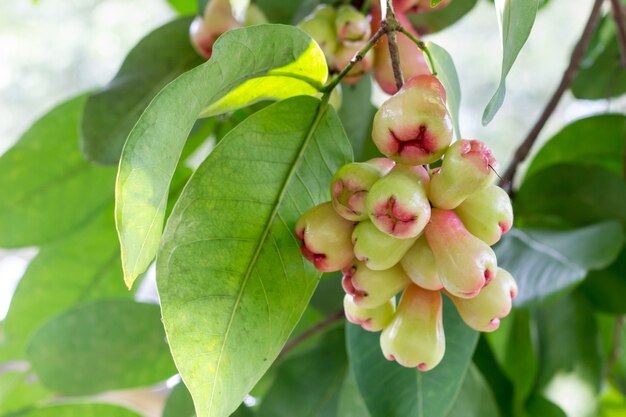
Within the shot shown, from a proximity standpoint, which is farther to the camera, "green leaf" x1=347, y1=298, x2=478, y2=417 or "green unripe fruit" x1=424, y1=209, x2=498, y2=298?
"green leaf" x1=347, y1=298, x2=478, y2=417

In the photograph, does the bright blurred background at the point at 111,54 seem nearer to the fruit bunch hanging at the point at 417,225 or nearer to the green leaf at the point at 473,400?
the green leaf at the point at 473,400

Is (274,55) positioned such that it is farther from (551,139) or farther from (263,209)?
(551,139)

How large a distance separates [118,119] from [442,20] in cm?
33

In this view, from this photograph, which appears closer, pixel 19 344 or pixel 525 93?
pixel 19 344

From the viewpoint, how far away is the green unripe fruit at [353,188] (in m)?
0.48

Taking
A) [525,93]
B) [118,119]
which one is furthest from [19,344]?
[525,93]

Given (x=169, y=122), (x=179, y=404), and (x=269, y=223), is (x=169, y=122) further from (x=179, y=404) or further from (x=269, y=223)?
(x=179, y=404)

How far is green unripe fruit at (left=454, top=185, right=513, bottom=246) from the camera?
1.60 ft

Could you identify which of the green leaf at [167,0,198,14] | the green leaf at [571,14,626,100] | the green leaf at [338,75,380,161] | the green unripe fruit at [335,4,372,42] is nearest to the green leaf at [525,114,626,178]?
the green leaf at [571,14,626,100]

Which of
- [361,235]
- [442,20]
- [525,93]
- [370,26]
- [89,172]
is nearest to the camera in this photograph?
[361,235]

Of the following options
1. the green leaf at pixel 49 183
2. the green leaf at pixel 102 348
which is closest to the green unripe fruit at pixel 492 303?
the green leaf at pixel 102 348

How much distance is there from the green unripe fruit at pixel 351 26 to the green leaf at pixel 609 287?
38 cm

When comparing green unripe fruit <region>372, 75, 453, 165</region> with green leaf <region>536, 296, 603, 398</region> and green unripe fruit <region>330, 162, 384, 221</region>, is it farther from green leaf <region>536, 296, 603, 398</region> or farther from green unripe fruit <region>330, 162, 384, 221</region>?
green leaf <region>536, 296, 603, 398</region>

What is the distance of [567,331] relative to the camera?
887 millimetres
